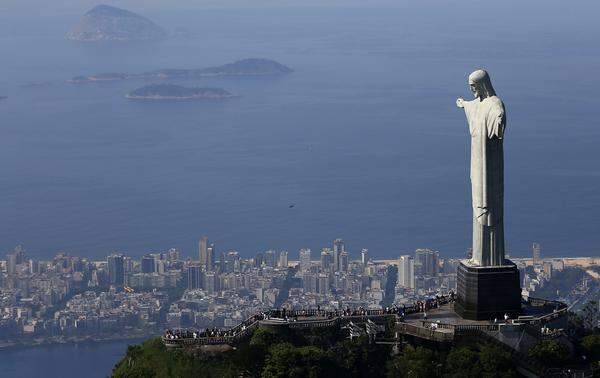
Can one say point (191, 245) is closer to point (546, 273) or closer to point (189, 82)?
point (546, 273)

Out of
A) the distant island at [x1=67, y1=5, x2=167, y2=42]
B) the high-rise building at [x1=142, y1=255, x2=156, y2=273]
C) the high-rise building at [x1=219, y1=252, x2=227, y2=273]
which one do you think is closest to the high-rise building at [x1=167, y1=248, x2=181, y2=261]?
the high-rise building at [x1=142, y1=255, x2=156, y2=273]

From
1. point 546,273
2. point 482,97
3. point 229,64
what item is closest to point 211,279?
point 546,273

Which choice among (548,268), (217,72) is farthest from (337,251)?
(217,72)

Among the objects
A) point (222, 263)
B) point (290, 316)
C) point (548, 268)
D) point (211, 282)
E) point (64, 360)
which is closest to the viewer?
point (290, 316)

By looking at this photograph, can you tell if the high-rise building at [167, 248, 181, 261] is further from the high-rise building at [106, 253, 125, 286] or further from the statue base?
the statue base

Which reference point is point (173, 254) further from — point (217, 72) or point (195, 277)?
point (217, 72)

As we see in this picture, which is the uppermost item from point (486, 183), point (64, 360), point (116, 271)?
point (486, 183)

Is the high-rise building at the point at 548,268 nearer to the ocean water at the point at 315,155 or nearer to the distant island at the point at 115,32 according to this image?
the ocean water at the point at 315,155

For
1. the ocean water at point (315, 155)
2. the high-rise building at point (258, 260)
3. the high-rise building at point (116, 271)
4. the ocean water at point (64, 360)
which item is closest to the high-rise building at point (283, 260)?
the high-rise building at point (258, 260)
